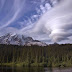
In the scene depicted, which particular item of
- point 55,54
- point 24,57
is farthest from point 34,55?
point 55,54

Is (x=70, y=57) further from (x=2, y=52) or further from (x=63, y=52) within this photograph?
(x=2, y=52)

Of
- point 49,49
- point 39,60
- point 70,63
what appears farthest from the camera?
point 49,49

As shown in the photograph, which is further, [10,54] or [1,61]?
[10,54]

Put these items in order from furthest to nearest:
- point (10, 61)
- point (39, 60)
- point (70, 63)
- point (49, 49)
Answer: point (49, 49) → point (10, 61) → point (39, 60) → point (70, 63)

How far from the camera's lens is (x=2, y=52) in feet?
547

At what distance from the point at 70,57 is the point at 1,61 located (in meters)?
66.4

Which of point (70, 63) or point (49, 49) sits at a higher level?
point (49, 49)

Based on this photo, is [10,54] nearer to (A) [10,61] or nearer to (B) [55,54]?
→ (A) [10,61]

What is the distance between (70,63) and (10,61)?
194 ft

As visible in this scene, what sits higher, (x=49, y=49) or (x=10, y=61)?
(x=49, y=49)

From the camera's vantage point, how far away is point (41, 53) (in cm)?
16675

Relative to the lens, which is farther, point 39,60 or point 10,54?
point 10,54

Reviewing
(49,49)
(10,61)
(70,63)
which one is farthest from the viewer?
(49,49)

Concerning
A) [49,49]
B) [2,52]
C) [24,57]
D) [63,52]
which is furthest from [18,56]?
[63,52]
